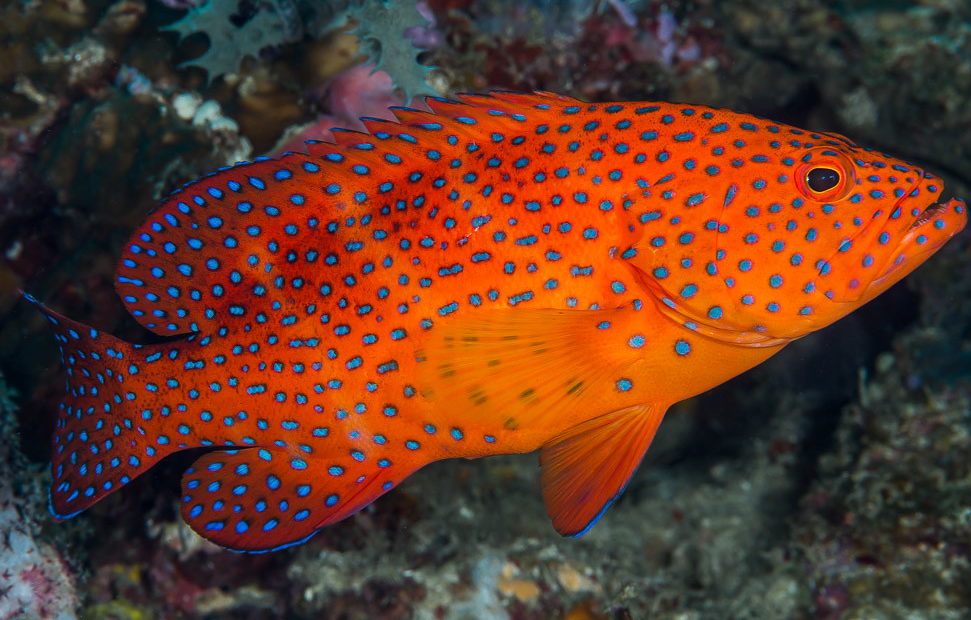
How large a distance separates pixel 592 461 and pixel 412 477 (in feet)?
6.86

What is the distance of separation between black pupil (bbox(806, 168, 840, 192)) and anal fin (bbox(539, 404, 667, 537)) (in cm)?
119

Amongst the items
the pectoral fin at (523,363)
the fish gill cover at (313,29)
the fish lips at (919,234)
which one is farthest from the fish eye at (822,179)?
the fish gill cover at (313,29)

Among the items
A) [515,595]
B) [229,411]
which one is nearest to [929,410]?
[515,595]

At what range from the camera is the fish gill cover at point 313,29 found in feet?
13.6

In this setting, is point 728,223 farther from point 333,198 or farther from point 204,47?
point 204,47

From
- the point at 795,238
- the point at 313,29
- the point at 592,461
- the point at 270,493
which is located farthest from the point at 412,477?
the point at 313,29

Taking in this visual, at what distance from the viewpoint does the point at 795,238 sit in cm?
249

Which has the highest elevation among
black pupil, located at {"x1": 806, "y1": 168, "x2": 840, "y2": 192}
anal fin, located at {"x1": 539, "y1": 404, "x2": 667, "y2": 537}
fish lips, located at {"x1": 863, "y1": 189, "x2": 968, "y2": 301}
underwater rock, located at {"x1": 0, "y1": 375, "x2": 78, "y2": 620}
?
black pupil, located at {"x1": 806, "y1": 168, "x2": 840, "y2": 192}

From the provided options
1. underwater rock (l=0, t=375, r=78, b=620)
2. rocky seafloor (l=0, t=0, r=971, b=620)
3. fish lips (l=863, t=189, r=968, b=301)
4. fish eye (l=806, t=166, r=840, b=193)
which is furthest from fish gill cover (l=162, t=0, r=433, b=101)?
fish lips (l=863, t=189, r=968, b=301)

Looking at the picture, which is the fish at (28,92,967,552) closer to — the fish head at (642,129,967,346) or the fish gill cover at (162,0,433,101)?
the fish head at (642,129,967,346)

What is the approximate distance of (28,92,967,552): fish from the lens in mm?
2541

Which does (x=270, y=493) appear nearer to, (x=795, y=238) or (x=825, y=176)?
(x=795, y=238)

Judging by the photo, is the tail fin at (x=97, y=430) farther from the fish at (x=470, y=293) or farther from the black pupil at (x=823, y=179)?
the black pupil at (x=823, y=179)

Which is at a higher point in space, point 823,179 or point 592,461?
point 823,179
